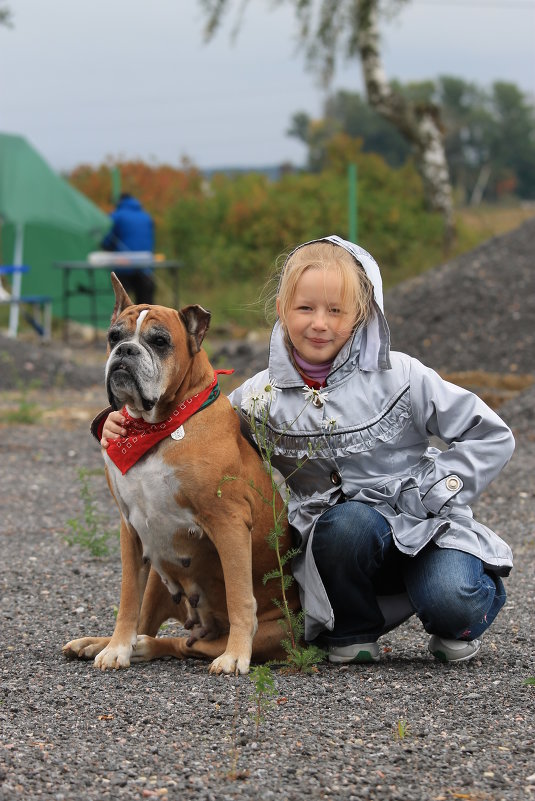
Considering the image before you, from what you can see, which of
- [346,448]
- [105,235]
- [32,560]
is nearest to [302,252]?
[346,448]

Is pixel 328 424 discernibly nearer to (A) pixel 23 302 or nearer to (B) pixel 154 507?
(B) pixel 154 507

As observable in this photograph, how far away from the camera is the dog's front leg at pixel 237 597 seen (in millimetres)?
3381

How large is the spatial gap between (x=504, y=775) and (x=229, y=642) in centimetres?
107

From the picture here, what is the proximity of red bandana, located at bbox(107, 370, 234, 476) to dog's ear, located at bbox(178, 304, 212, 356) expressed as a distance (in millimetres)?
163

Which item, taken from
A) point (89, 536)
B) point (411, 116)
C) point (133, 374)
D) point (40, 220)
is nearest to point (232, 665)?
point (133, 374)

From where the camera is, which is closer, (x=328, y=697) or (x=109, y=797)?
(x=109, y=797)

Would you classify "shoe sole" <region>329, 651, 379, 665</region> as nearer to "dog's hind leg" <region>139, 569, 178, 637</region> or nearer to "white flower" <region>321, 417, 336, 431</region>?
"dog's hind leg" <region>139, 569, 178, 637</region>

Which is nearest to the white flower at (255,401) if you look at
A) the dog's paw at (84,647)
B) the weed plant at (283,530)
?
the weed plant at (283,530)

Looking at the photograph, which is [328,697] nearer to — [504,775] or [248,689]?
[248,689]

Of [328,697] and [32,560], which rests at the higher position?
[328,697]

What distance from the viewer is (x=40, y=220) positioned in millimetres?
18297

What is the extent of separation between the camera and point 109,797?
250cm

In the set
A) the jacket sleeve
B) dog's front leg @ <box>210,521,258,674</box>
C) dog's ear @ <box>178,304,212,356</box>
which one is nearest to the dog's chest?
dog's front leg @ <box>210,521,258,674</box>

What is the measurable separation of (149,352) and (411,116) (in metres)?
19.4
